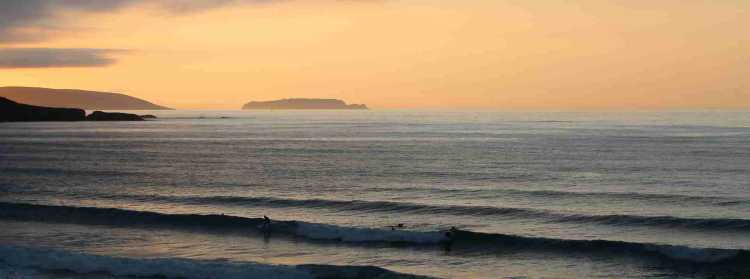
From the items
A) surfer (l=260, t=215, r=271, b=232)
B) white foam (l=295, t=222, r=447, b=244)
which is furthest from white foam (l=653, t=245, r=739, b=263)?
surfer (l=260, t=215, r=271, b=232)

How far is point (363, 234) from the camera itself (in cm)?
3303

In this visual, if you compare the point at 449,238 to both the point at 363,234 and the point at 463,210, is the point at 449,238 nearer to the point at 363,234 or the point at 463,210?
the point at 363,234

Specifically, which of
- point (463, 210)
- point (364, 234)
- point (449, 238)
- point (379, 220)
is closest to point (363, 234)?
point (364, 234)

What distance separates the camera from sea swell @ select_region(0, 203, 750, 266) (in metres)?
28.8

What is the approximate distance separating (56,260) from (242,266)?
761 cm

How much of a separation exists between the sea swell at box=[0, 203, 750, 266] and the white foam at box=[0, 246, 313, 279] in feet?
22.8

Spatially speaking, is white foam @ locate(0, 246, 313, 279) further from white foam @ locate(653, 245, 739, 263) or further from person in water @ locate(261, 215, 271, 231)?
white foam @ locate(653, 245, 739, 263)

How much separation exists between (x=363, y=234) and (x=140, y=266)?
1054 centimetres

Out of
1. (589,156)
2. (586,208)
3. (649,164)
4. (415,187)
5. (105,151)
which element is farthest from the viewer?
(105,151)

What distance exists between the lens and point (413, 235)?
3247 cm

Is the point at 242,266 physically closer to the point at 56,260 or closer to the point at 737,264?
the point at 56,260

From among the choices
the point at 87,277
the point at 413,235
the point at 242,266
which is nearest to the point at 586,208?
the point at 413,235

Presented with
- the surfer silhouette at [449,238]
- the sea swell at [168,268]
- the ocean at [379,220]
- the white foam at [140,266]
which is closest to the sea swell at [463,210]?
the ocean at [379,220]

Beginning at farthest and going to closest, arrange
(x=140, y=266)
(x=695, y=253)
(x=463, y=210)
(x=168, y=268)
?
(x=463, y=210) → (x=695, y=253) → (x=140, y=266) → (x=168, y=268)
